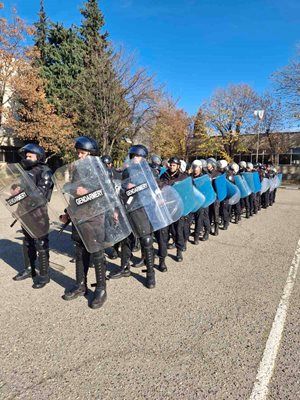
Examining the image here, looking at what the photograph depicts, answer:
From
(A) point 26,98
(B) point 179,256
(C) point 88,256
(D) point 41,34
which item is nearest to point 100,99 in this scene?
(A) point 26,98

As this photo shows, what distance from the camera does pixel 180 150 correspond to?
3481cm

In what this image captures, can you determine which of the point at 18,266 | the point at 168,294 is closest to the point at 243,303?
the point at 168,294

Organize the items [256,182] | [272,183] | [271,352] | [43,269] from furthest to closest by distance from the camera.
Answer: [272,183]
[256,182]
[43,269]
[271,352]

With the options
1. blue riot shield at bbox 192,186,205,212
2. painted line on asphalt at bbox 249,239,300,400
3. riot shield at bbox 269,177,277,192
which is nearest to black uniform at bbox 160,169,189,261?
blue riot shield at bbox 192,186,205,212

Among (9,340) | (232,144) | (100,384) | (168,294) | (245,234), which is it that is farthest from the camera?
(232,144)

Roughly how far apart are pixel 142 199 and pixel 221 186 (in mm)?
3764

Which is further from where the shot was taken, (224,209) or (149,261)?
(224,209)

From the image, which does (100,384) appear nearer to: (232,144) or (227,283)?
(227,283)

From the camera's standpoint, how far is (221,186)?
700 centimetres

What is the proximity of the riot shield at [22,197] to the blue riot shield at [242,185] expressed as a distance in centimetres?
591

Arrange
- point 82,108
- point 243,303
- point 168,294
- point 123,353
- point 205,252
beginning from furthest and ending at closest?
point 82,108 → point 205,252 → point 168,294 → point 243,303 → point 123,353

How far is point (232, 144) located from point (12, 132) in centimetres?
2182

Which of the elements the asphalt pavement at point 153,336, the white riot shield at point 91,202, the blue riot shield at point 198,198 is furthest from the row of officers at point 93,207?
the blue riot shield at point 198,198

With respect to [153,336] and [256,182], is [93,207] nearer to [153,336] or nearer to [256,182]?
[153,336]
